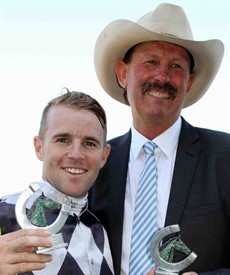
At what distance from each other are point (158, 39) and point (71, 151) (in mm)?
1457

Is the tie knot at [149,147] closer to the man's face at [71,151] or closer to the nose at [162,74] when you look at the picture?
the nose at [162,74]

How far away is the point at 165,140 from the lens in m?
4.62

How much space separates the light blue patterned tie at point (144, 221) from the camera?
13.6ft

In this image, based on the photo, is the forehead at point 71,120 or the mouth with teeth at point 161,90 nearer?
the forehead at point 71,120

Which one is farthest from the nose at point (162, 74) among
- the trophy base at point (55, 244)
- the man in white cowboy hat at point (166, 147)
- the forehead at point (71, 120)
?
the trophy base at point (55, 244)

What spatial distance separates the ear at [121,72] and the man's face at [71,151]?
1258mm

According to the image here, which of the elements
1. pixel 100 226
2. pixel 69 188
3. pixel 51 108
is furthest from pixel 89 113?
pixel 100 226

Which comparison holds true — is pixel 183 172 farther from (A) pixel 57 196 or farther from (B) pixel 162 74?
(A) pixel 57 196

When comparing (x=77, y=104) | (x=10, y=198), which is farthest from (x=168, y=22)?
(x=10, y=198)

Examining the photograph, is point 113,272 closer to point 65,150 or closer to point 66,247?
point 66,247

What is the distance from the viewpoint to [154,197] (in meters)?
4.32

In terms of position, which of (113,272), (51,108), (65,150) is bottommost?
(113,272)

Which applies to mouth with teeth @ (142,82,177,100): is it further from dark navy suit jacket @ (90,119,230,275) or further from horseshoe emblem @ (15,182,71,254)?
horseshoe emblem @ (15,182,71,254)

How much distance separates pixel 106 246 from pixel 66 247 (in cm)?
41
